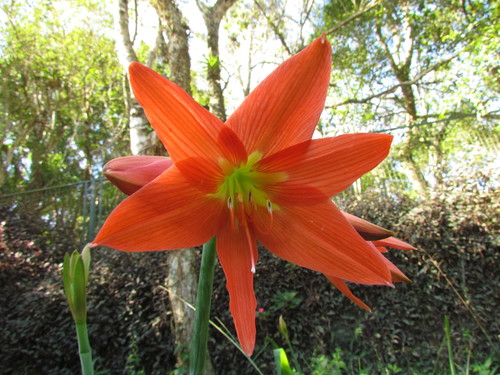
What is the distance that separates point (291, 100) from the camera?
49 centimetres

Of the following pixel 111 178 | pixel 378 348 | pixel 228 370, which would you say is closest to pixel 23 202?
pixel 228 370

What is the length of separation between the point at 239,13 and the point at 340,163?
37.2 ft

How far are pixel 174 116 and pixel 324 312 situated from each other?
360cm

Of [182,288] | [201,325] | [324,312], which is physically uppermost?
[201,325]

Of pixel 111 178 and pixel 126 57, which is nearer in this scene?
pixel 111 178

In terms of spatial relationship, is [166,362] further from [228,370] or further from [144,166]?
[144,166]

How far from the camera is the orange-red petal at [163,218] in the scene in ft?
1.36

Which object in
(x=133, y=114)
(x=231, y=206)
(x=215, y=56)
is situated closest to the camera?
(x=231, y=206)

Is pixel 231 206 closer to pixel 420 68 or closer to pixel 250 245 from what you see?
pixel 250 245

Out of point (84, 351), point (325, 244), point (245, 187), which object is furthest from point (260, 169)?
point (84, 351)

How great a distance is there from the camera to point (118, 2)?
445 cm

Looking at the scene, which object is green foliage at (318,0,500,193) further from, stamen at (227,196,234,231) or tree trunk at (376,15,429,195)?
stamen at (227,196,234,231)

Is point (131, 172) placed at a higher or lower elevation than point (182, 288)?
higher

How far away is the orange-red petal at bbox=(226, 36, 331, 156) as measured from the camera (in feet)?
1.54
